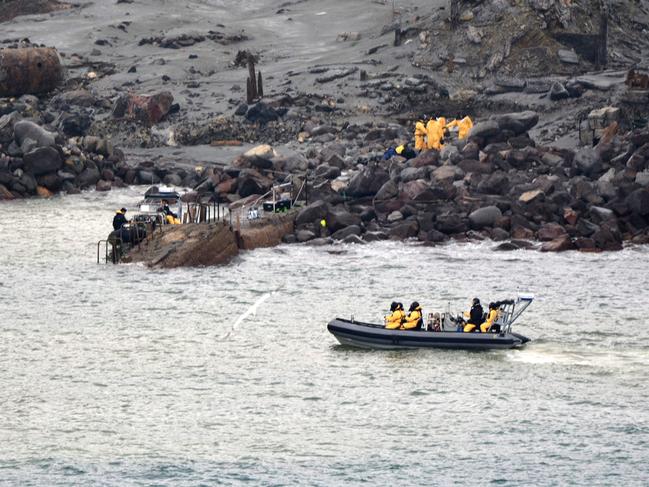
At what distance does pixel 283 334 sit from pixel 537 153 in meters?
29.3

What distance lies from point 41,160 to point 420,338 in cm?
4011

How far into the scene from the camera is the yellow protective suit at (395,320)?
50.7 metres

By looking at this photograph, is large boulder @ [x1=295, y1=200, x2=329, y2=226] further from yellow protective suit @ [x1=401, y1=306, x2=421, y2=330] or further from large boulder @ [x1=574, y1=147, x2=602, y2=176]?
yellow protective suit @ [x1=401, y1=306, x2=421, y2=330]

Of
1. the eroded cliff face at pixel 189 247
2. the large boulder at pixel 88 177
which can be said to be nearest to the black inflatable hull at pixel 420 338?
the eroded cliff face at pixel 189 247

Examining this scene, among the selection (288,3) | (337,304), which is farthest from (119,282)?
(288,3)

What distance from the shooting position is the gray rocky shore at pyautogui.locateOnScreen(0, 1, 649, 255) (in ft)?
231

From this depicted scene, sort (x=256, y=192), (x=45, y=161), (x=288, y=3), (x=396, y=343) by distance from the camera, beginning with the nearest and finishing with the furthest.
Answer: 1. (x=396, y=343)
2. (x=256, y=192)
3. (x=45, y=161)
4. (x=288, y=3)

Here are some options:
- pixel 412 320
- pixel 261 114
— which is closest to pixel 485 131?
pixel 261 114

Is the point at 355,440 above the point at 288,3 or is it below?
below

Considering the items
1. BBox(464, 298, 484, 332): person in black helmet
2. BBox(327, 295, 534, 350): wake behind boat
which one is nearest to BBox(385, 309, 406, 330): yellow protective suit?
BBox(327, 295, 534, 350): wake behind boat

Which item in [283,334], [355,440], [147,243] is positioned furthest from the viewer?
[147,243]

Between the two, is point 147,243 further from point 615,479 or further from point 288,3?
point 288,3

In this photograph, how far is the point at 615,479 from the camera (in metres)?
40.3

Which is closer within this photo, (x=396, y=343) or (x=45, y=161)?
(x=396, y=343)
